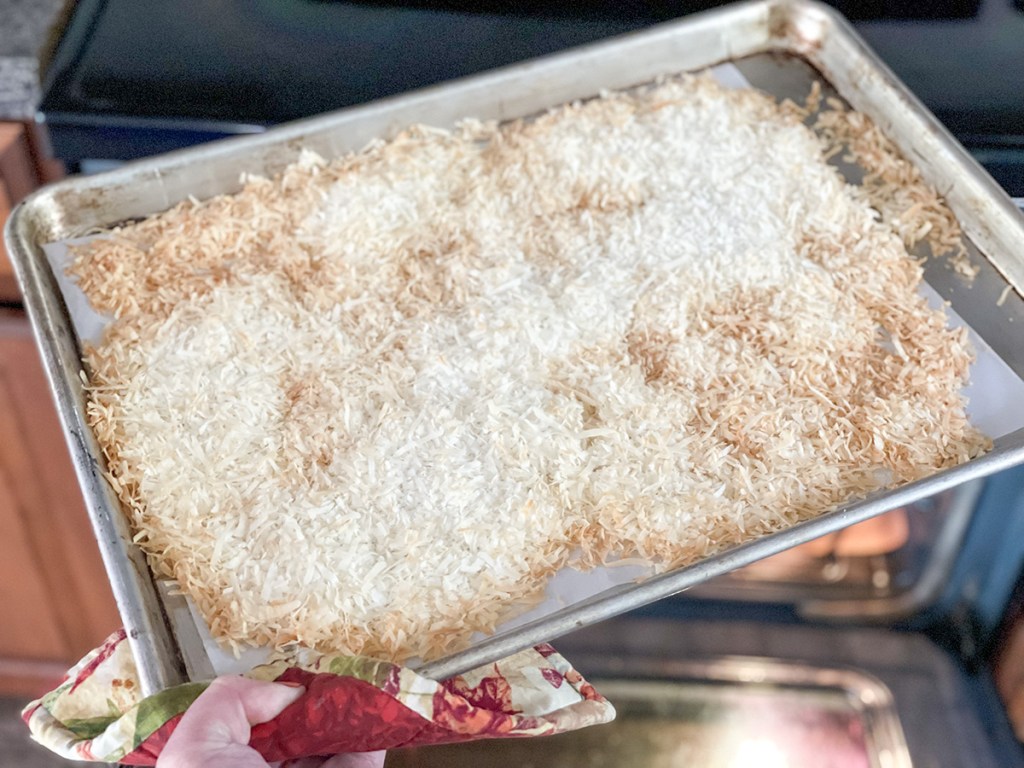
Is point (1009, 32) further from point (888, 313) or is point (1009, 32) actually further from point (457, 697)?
point (457, 697)

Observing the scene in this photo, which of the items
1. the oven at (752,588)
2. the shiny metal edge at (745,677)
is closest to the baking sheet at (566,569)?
the oven at (752,588)

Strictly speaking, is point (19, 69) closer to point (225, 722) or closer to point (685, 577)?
point (225, 722)

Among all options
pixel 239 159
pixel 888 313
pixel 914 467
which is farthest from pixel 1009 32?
pixel 239 159

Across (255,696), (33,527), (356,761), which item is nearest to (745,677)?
(356,761)

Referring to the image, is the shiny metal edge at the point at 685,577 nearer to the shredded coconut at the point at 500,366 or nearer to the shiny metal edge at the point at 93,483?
the shredded coconut at the point at 500,366

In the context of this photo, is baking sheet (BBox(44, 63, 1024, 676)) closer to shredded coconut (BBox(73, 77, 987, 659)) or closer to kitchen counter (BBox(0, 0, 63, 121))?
shredded coconut (BBox(73, 77, 987, 659))

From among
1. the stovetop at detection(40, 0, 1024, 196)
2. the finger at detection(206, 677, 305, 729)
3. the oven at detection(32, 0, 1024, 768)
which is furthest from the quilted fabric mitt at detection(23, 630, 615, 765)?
the stovetop at detection(40, 0, 1024, 196)
